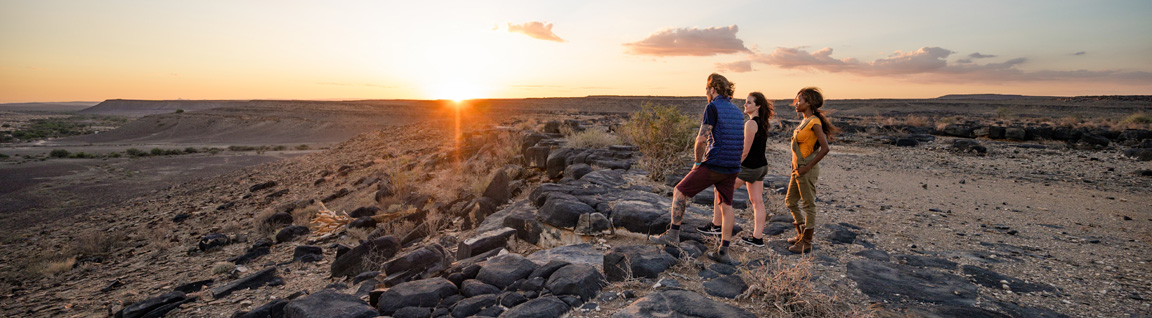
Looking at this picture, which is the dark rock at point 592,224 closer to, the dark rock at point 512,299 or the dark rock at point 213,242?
the dark rock at point 512,299

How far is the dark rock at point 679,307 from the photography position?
319cm

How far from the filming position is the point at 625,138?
12602mm

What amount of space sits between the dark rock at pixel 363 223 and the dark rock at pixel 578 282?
553 cm

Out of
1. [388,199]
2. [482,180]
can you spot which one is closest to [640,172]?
[482,180]

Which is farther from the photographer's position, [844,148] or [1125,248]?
[844,148]

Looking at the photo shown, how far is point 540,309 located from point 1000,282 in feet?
13.0

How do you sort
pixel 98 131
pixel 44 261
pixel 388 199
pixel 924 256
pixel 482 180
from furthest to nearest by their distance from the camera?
pixel 98 131, pixel 388 199, pixel 482 180, pixel 44 261, pixel 924 256

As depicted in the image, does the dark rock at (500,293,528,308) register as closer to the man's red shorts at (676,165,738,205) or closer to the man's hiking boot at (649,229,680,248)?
the man's hiking boot at (649,229,680,248)

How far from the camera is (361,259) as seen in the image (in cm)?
600

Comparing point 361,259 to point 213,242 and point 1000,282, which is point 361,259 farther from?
point 1000,282

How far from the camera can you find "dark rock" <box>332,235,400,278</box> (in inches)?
233

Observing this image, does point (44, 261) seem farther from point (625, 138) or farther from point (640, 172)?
point (625, 138)

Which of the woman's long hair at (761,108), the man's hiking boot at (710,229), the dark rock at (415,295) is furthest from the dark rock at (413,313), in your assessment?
A: the woman's long hair at (761,108)

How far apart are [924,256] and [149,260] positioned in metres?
11.2
